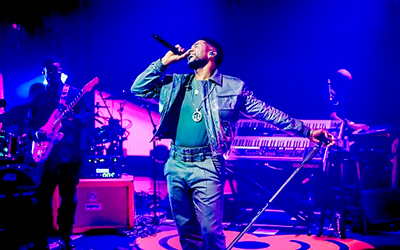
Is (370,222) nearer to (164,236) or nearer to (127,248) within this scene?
(164,236)

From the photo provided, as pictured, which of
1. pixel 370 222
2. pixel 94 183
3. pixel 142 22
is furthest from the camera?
pixel 142 22

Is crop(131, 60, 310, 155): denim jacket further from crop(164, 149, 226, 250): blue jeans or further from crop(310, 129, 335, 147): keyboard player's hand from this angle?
crop(164, 149, 226, 250): blue jeans

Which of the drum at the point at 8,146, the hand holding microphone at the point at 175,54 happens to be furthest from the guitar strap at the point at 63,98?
the hand holding microphone at the point at 175,54

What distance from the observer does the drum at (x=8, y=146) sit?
6.12 meters

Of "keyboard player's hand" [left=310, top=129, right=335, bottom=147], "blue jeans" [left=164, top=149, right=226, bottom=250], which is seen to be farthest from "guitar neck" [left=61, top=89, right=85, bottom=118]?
"keyboard player's hand" [left=310, top=129, right=335, bottom=147]

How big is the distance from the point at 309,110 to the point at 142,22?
3.91m

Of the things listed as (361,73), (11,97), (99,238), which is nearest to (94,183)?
(99,238)

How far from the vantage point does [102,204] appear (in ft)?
21.1

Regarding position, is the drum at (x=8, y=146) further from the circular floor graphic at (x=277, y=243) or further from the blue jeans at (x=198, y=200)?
the blue jeans at (x=198, y=200)

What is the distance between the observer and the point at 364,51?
789cm

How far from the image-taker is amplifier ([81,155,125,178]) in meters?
6.69

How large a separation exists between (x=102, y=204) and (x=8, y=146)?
158 centimetres

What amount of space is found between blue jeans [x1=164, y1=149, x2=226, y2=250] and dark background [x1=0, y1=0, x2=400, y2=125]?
437cm

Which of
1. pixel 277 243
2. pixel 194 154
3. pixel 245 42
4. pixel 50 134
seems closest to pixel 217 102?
pixel 194 154
